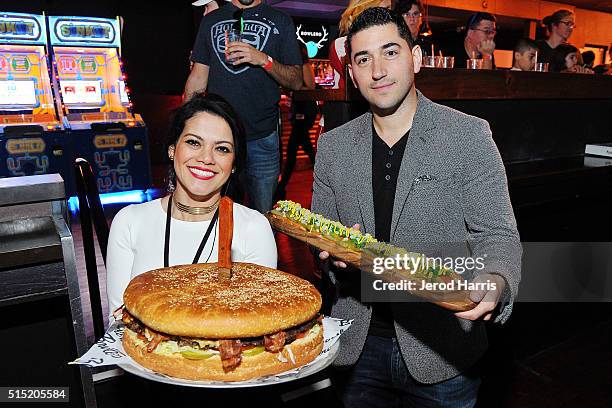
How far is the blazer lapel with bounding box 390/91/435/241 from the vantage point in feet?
5.74

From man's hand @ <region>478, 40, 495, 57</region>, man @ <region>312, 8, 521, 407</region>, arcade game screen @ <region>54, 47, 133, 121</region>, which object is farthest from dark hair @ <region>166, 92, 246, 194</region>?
arcade game screen @ <region>54, 47, 133, 121</region>

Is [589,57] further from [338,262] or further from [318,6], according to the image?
[338,262]

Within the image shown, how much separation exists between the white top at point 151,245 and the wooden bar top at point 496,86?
1.24m

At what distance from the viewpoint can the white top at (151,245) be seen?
1886mm

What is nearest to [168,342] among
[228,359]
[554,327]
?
[228,359]

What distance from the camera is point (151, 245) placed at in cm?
189

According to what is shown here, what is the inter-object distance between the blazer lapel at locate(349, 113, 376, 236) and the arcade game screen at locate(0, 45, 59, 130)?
6449 millimetres

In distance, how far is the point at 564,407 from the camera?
301 cm

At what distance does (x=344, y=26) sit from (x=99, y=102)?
232 inches

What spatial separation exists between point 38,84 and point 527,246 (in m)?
6.87

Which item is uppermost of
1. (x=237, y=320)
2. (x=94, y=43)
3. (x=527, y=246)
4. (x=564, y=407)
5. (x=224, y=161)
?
(x=94, y=43)

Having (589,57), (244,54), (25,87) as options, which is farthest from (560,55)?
(25,87)

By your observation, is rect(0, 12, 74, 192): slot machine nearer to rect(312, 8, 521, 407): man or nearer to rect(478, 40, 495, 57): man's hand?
rect(478, 40, 495, 57): man's hand

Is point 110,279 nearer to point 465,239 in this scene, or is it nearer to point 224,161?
point 224,161
